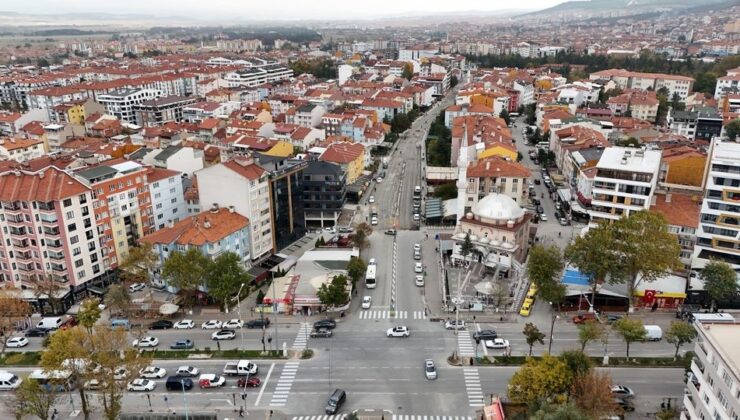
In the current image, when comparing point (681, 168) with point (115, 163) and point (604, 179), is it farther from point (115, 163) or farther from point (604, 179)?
point (115, 163)

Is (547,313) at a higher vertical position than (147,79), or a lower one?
lower

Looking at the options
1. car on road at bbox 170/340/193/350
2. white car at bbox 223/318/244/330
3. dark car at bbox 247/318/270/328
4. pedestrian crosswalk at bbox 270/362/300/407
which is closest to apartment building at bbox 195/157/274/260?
white car at bbox 223/318/244/330

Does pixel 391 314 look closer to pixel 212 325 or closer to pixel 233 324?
pixel 233 324

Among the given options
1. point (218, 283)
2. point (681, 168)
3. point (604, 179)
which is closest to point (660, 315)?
point (604, 179)

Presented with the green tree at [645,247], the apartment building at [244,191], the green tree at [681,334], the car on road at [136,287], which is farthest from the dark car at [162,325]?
the green tree at [681,334]

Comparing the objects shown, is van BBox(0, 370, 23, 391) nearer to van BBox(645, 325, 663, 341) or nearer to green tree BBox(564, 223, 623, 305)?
green tree BBox(564, 223, 623, 305)

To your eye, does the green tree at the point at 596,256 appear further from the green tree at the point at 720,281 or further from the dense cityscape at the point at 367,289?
the green tree at the point at 720,281
